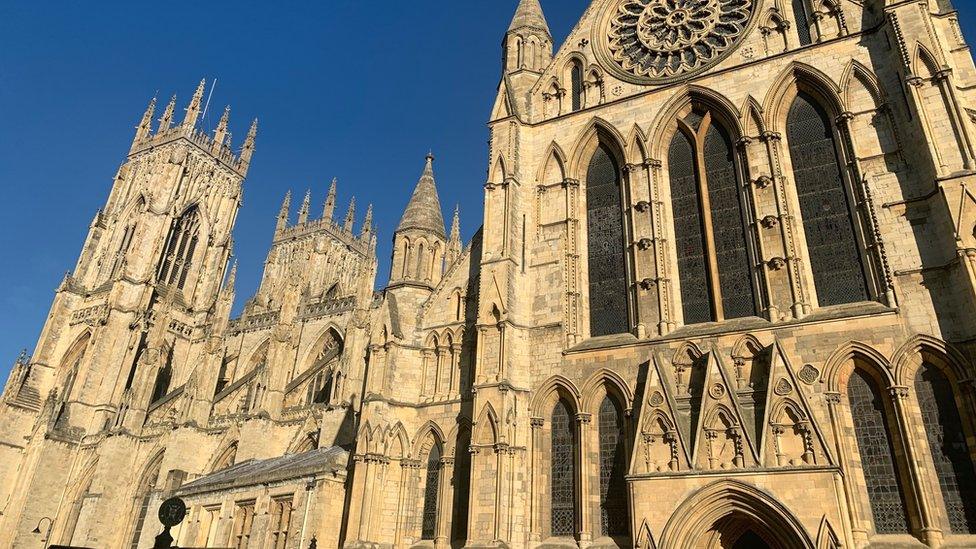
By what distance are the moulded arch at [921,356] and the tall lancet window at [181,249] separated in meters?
53.3

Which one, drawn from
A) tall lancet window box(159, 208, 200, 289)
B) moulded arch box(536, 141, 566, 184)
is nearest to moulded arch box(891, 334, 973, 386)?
moulded arch box(536, 141, 566, 184)

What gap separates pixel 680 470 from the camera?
14.0m

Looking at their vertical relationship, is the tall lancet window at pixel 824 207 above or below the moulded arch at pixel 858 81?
below

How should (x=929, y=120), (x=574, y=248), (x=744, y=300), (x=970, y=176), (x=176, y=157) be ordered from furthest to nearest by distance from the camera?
1. (x=176, y=157)
2. (x=574, y=248)
3. (x=744, y=300)
4. (x=929, y=120)
5. (x=970, y=176)

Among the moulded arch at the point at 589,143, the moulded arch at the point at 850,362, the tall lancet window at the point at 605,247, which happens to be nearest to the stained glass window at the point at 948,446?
the moulded arch at the point at 850,362

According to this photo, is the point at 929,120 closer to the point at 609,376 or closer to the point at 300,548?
the point at 609,376

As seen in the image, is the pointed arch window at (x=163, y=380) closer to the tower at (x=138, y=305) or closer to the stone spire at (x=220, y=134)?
the tower at (x=138, y=305)

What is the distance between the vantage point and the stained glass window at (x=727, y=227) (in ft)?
53.1

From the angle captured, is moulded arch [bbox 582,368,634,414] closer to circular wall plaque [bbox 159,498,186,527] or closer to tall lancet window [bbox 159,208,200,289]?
circular wall plaque [bbox 159,498,186,527]

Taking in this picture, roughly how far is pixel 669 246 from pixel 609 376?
384 cm

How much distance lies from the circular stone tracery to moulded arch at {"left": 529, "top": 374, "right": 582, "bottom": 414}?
30.5ft

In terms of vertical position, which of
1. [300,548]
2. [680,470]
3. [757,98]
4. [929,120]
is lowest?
[300,548]

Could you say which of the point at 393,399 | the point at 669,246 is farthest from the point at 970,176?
the point at 393,399

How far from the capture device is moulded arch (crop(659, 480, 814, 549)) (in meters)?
13.0
